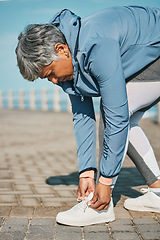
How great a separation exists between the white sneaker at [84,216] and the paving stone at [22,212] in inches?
12.6

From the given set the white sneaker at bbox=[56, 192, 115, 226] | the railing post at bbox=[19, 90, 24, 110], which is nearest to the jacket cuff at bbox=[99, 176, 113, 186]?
the white sneaker at bbox=[56, 192, 115, 226]

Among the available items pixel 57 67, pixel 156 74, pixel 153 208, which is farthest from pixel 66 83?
pixel 153 208

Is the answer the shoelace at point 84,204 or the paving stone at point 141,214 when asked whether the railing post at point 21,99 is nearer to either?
the paving stone at point 141,214

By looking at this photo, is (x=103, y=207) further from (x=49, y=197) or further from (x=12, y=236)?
(x=49, y=197)

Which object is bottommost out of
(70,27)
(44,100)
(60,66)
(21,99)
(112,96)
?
(21,99)

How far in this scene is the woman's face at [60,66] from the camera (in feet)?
7.07

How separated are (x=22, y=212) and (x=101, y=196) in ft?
2.60

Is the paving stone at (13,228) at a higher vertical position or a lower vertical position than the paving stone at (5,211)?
higher

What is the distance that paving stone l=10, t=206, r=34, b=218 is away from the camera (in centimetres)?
273

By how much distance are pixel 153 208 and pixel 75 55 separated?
138cm

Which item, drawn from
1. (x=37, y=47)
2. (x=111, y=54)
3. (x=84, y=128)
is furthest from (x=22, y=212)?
(x=111, y=54)

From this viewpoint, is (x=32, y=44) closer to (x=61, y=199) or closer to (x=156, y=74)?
(x=156, y=74)

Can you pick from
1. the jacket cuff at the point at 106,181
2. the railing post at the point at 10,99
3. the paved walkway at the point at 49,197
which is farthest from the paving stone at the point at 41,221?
the railing post at the point at 10,99

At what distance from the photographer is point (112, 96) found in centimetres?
213
